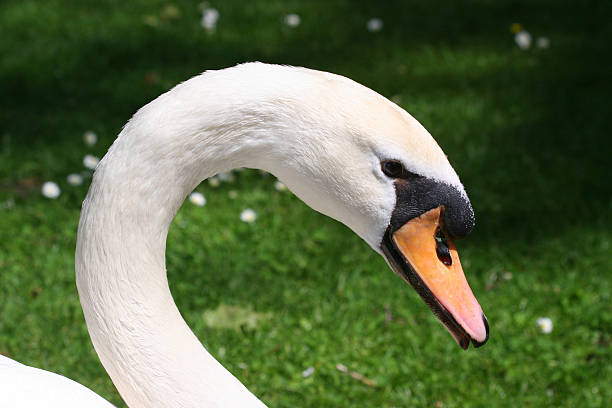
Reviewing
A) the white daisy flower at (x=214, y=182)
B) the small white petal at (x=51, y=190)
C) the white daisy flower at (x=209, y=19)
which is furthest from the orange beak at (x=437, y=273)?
the white daisy flower at (x=209, y=19)

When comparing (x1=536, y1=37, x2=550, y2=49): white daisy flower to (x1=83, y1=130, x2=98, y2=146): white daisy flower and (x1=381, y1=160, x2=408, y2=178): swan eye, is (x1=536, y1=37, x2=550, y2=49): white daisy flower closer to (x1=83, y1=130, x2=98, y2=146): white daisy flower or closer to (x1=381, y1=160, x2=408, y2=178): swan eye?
(x1=83, y1=130, x2=98, y2=146): white daisy flower

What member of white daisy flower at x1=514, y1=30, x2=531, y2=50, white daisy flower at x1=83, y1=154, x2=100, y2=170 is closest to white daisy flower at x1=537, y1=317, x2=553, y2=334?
white daisy flower at x1=83, y1=154, x2=100, y2=170

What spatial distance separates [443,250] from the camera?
1619 millimetres

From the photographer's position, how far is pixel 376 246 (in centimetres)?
163

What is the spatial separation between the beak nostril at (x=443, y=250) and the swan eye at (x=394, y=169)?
18 cm

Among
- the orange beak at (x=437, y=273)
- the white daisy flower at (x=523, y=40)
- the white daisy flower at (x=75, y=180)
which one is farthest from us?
the white daisy flower at (x=523, y=40)

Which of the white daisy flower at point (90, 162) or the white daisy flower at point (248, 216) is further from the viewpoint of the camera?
the white daisy flower at point (90, 162)

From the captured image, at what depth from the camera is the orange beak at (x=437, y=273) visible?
1577 mm

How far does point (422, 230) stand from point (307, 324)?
50.9 inches

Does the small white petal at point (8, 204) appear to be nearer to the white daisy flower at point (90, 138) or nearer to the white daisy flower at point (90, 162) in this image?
the white daisy flower at point (90, 162)

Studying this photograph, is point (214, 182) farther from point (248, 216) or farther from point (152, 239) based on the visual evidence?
point (152, 239)

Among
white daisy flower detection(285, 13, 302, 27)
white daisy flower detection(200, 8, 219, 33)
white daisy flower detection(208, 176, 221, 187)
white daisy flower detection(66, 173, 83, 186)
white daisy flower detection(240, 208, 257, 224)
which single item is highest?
white daisy flower detection(240, 208, 257, 224)

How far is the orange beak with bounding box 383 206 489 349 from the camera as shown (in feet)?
5.17

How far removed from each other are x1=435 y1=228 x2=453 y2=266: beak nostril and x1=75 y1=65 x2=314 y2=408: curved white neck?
372 mm
